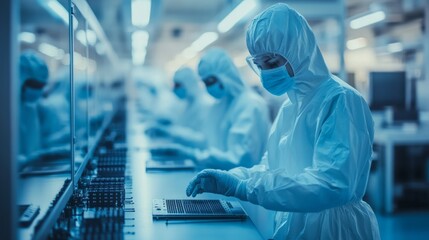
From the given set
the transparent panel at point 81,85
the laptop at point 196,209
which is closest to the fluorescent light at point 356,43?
the transparent panel at point 81,85

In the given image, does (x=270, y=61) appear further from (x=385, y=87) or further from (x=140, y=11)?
(x=385, y=87)

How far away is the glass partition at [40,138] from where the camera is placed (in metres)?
1.37

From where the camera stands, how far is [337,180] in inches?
53.9

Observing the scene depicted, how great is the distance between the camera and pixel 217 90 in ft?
10.6

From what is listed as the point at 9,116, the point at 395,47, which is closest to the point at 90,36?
the point at 9,116

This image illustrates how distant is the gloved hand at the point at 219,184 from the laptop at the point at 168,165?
3.41 feet

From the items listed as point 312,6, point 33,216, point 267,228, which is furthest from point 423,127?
point 33,216

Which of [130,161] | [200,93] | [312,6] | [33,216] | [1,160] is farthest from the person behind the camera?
[200,93]

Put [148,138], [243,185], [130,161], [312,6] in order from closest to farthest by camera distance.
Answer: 1. [243,185]
2. [130,161]
3. [312,6]
4. [148,138]

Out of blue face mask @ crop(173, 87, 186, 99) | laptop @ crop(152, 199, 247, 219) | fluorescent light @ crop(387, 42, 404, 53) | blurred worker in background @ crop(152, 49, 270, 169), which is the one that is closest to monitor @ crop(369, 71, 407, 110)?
blue face mask @ crop(173, 87, 186, 99)

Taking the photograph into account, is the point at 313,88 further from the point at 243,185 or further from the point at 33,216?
the point at 33,216

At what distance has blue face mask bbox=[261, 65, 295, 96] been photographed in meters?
1.66

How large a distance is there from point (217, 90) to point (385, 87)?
269cm

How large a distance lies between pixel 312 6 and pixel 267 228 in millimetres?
2205
